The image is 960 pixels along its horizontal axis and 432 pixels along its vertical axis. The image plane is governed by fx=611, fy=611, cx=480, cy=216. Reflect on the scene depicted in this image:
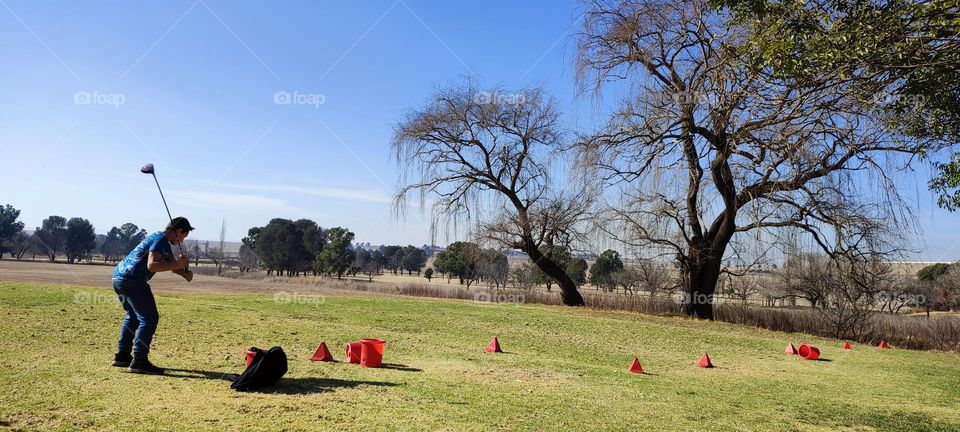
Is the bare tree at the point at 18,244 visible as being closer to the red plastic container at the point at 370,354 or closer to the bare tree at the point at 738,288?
the bare tree at the point at 738,288

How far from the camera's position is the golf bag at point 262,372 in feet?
20.8

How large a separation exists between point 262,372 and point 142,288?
1.91m

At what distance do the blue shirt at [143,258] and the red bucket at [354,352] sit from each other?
278cm

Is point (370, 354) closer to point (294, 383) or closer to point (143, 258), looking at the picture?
point (294, 383)

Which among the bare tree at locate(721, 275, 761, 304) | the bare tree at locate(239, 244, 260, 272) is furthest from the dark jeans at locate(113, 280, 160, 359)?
the bare tree at locate(239, 244, 260, 272)

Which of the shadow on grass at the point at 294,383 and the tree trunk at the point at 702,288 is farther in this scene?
the tree trunk at the point at 702,288

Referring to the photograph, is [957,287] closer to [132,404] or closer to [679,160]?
[679,160]

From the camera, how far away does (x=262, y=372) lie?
6406 mm

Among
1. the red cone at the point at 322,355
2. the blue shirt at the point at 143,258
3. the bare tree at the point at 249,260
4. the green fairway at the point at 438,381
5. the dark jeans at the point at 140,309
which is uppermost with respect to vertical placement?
the bare tree at the point at 249,260

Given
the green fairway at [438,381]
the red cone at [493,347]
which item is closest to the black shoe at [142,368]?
the green fairway at [438,381]

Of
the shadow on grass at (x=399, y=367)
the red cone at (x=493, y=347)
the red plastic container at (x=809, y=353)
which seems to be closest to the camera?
the shadow on grass at (x=399, y=367)

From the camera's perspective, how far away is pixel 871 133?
1420 centimetres

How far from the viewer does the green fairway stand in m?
5.57

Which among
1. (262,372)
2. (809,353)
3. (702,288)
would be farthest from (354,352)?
Answer: (702,288)
